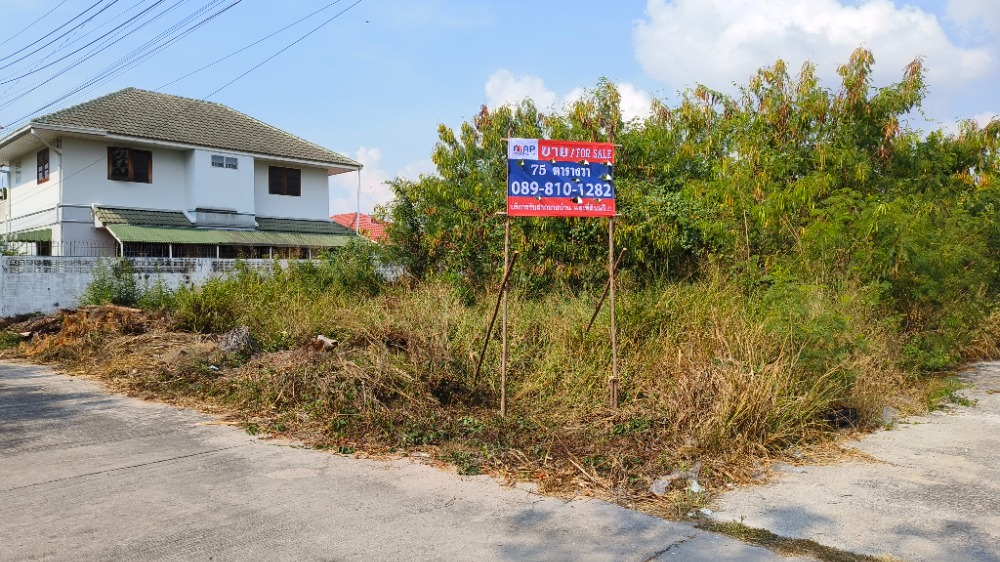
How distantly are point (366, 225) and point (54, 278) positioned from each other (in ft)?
59.4

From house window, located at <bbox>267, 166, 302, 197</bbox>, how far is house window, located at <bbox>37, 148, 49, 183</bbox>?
6.63m

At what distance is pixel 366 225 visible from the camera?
32438mm

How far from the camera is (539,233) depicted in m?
10.8

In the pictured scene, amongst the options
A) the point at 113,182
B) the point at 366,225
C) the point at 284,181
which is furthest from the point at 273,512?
the point at 366,225

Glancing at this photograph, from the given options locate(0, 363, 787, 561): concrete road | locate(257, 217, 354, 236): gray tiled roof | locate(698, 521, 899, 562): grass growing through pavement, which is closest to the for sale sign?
locate(0, 363, 787, 561): concrete road

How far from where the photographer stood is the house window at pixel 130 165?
21.8 metres

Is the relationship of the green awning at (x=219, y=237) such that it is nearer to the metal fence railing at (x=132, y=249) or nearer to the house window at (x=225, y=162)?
the metal fence railing at (x=132, y=249)

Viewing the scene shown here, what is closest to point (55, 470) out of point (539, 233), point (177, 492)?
point (177, 492)

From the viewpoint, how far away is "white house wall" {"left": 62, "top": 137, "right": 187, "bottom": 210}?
21.0 m

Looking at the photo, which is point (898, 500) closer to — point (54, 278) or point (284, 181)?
point (54, 278)

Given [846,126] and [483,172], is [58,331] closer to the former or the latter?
[483,172]

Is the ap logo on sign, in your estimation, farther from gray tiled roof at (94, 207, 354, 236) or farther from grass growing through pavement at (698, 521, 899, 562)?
gray tiled roof at (94, 207, 354, 236)

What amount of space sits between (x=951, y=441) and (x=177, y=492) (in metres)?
6.20

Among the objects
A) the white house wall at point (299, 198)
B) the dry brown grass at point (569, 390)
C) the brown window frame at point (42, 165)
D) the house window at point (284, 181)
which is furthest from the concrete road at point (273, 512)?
the house window at point (284, 181)
